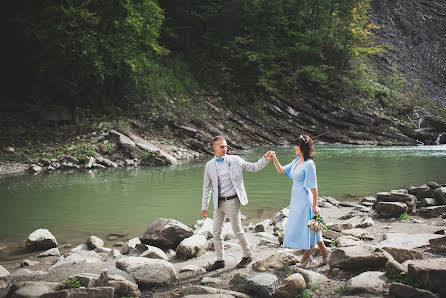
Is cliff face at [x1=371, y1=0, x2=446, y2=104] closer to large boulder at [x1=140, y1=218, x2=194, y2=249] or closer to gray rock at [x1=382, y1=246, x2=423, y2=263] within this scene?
large boulder at [x1=140, y1=218, x2=194, y2=249]

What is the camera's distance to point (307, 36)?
1309 inches

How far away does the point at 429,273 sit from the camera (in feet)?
11.5

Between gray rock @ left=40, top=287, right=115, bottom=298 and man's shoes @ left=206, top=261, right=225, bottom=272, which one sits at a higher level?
gray rock @ left=40, top=287, right=115, bottom=298

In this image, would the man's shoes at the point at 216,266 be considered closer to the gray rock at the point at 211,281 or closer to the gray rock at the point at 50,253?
the gray rock at the point at 211,281

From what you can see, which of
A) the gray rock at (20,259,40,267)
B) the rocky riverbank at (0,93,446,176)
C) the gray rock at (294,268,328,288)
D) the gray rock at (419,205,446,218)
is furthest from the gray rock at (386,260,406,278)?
the rocky riverbank at (0,93,446,176)

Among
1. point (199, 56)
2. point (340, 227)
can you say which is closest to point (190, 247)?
point (340, 227)

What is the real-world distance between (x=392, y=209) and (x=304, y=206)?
13.1ft

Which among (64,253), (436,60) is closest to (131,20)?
(64,253)

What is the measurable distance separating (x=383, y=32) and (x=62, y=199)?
157 ft

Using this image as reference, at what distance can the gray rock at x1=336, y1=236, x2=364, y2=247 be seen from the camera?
5398mm

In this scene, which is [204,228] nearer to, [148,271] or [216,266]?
[216,266]

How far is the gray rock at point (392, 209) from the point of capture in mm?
7902

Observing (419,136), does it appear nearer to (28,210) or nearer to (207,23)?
(207,23)

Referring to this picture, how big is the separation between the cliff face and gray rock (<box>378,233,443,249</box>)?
40464mm
